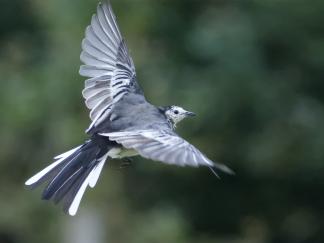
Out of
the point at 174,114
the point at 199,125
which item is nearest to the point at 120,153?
the point at 174,114

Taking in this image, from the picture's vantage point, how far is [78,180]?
4.67 metres

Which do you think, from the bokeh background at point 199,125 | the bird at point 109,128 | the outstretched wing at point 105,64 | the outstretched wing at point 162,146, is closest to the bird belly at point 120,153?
the bird at point 109,128

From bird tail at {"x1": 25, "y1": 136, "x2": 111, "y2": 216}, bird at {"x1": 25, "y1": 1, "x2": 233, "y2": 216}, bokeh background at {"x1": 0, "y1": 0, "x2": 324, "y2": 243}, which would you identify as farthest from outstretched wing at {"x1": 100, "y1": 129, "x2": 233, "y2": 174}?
bokeh background at {"x1": 0, "y1": 0, "x2": 324, "y2": 243}

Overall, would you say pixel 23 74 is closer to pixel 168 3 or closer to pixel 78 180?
pixel 168 3

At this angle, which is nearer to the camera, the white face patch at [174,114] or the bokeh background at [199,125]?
the white face patch at [174,114]

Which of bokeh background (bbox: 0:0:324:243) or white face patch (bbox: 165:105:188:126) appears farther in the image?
bokeh background (bbox: 0:0:324:243)

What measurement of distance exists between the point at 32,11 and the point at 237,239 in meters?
4.45

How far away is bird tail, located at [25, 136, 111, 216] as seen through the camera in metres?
4.58

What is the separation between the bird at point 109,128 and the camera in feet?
13.8

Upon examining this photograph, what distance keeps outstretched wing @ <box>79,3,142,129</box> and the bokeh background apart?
15.5ft

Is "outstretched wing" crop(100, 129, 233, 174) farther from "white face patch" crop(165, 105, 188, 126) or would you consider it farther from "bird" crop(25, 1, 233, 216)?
"white face patch" crop(165, 105, 188, 126)

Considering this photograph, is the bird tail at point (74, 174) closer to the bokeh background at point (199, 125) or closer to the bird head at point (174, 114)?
the bird head at point (174, 114)

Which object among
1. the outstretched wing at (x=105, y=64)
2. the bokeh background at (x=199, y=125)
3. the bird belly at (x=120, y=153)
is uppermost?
the outstretched wing at (x=105, y=64)

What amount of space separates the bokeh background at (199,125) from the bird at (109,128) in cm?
479
